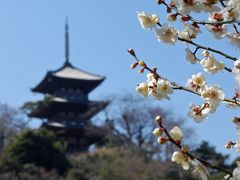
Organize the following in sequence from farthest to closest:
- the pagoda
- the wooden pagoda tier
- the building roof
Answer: the building roof
the pagoda
the wooden pagoda tier

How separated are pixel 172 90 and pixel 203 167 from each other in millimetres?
438

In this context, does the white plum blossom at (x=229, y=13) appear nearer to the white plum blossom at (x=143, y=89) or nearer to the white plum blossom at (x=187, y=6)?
the white plum blossom at (x=187, y=6)

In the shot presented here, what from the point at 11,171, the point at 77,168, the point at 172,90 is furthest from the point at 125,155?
the point at 172,90

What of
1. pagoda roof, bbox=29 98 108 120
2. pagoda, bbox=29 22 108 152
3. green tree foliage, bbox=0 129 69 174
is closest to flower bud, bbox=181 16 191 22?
green tree foliage, bbox=0 129 69 174

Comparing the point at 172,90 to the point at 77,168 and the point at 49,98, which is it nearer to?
the point at 77,168

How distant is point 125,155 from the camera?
1072 inches

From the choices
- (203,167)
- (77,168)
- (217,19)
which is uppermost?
(217,19)

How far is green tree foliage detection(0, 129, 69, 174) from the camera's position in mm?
23641

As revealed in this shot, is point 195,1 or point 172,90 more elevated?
point 195,1

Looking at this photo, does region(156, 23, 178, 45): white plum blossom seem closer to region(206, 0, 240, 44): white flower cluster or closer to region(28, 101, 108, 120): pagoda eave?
region(206, 0, 240, 44): white flower cluster

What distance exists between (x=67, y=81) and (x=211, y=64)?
34.0 meters

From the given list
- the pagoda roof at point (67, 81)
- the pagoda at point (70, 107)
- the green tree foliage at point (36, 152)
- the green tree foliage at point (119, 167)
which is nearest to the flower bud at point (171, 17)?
the green tree foliage at point (119, 167)

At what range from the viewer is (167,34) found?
2.34m

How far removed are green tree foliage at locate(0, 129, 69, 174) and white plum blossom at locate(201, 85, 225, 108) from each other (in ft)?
69.6
